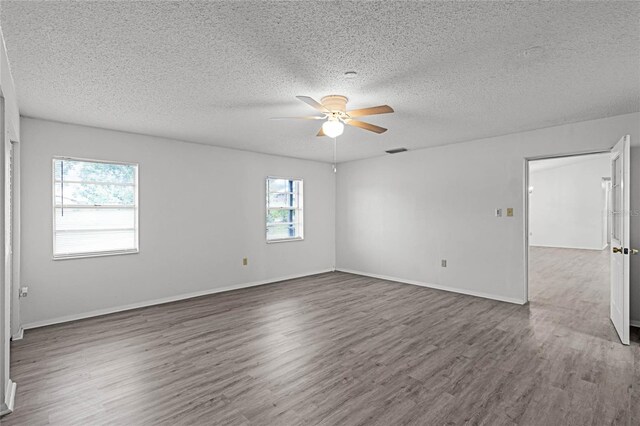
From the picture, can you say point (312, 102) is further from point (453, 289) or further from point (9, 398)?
point (453, 289)

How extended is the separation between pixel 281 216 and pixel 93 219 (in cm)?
318

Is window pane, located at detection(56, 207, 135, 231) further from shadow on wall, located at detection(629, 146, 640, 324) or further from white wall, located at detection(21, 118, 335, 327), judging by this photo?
shadow on wall, located at detection(629, 146, 640, 324)

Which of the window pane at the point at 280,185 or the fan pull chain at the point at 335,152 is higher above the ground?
the fan pull chain at the point at 335,152

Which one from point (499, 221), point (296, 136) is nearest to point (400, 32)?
point (296, 136)

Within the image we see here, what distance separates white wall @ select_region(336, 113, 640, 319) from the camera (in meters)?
4.30

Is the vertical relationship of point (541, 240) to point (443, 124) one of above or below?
below

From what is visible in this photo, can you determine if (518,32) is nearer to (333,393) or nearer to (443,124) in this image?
(443,124)

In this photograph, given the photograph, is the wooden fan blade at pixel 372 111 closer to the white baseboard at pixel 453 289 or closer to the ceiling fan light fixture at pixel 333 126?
the ceiling fan light fixture at pixel 333 126

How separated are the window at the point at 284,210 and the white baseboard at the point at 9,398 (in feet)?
13.4

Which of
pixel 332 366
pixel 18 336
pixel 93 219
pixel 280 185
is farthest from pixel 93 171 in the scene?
pixel 332 366

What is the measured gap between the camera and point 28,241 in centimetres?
383

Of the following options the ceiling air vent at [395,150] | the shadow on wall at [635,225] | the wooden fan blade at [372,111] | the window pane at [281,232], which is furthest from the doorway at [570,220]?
the wooden fan blade at [372,111]

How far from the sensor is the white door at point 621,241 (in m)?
3.26

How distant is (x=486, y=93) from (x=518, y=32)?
1.15 meters
